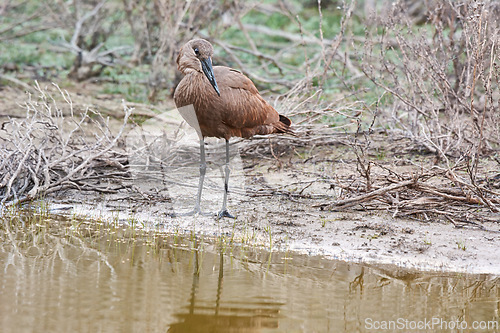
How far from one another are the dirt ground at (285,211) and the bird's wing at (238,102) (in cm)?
81

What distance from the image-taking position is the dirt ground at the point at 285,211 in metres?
4.74

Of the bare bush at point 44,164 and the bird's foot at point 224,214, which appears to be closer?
the bird's foot at point 224,214

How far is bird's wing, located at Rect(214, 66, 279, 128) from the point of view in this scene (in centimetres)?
535

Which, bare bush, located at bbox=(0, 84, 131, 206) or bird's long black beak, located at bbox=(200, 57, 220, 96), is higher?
bird's long black beak, located at bbox=(200, 57, 220, 96)

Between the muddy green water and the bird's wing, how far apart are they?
3.65 ft

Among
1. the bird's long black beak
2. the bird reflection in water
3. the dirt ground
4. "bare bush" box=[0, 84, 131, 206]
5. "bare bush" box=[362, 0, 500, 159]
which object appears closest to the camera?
the bird reflection in water

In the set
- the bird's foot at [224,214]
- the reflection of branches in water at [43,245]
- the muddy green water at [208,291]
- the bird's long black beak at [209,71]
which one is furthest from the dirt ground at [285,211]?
the bird's long black beak at [209,71]

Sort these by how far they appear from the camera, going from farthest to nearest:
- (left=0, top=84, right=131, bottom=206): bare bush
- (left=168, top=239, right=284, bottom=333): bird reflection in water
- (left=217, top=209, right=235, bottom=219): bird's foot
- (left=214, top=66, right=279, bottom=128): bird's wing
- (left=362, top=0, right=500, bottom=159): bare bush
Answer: (left=362, top=0, right=500, bottom=159): bare bush < (left=0, top=84, right=131, bottom=206): bare bush < (left=217, top=209, right=235, bottom=219): bird's foot < (left=214, top=66, right=279, bottom=128): bird's wing < (left=168, top=239, right=284, bottom=333): bird reflection in water

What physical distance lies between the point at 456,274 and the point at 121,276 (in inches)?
85.6

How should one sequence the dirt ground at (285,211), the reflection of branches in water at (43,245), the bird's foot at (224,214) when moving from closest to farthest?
the reflection of branches in water at (43,245), the dirt ground at (285,211), the bird's foot at (224,214)

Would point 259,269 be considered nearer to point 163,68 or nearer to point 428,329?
point 428,329

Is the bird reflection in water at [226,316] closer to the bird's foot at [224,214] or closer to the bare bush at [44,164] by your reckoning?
the bird's foot at [224,214]

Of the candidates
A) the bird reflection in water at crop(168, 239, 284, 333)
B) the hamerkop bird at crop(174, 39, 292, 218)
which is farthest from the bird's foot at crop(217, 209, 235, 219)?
the bird reflection in water at crop(168, 239, 284, 333)

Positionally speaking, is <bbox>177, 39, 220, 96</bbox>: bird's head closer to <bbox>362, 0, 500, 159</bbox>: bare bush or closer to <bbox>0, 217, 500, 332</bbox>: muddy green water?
<bbox>0, 217, 500, 332</bbox>: muddy green water
